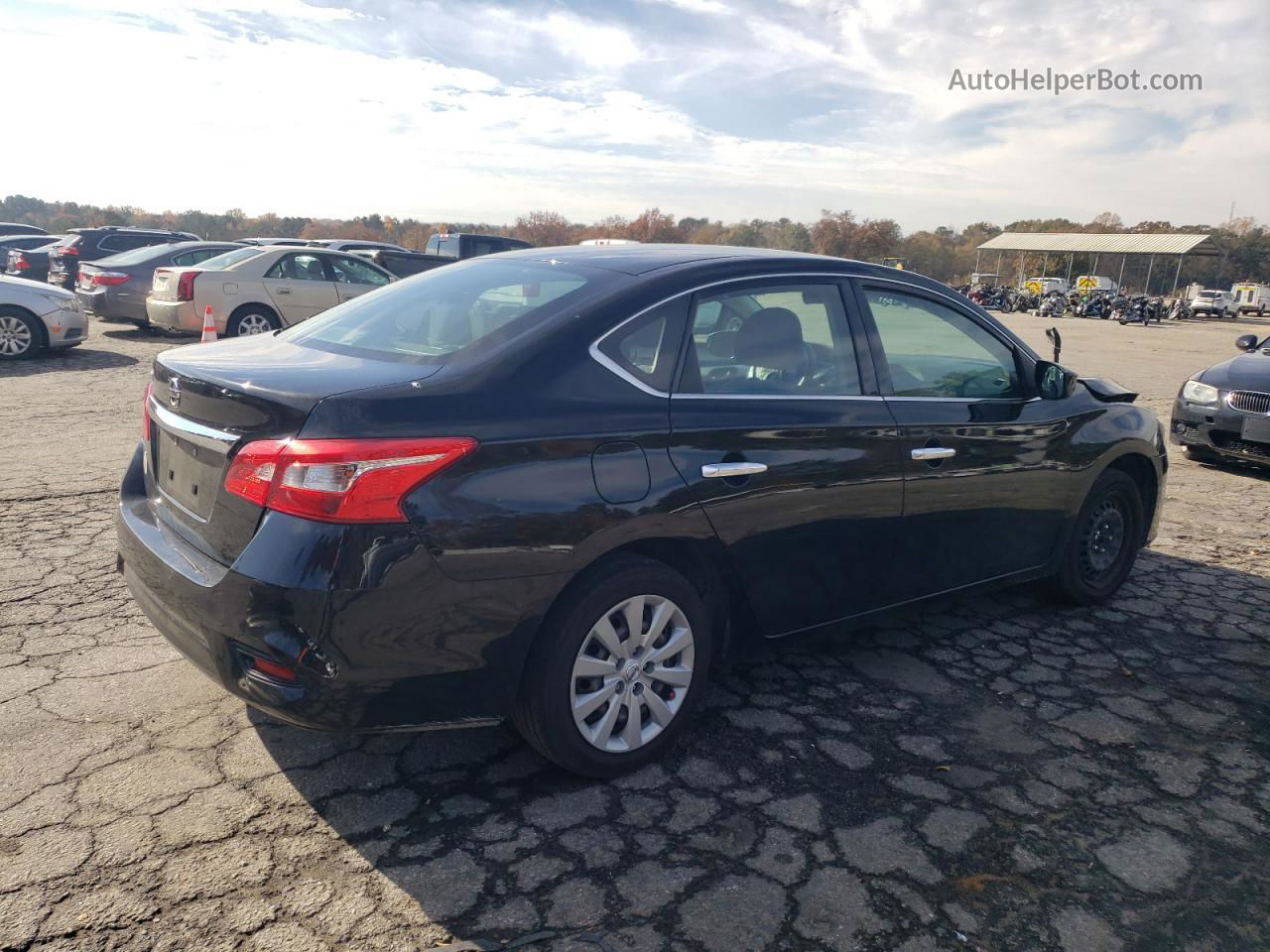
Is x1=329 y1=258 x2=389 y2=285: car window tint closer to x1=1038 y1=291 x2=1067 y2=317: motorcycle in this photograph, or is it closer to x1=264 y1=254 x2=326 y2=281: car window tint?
x1=264 y1=254 x2=326 y2=281: car window tint

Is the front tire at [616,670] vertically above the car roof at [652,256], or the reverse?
the car roof at [652,256]

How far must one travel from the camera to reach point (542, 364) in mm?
2809

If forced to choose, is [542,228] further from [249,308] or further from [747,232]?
[249,308]

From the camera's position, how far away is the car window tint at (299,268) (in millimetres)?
13273

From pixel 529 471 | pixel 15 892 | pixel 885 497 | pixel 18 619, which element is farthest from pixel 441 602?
pixel 18 619

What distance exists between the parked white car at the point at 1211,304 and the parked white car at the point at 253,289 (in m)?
49.5

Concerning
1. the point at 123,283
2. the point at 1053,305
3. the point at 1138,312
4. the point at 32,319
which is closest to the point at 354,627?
the point at 32,319

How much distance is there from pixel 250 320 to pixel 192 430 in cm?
1123

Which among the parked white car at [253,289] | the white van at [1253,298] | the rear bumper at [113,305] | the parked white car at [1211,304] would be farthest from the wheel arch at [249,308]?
the white van at [1253,298]

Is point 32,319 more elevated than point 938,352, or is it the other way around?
point 938,352

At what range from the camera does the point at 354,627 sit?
2.46 metres

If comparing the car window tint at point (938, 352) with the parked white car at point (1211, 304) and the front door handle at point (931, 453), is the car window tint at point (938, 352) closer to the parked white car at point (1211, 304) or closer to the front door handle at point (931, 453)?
the front door handle at point (931, 453)

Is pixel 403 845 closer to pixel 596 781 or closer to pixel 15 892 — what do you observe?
pixel 596 781

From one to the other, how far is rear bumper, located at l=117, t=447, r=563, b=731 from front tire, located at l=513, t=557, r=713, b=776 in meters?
0.10
